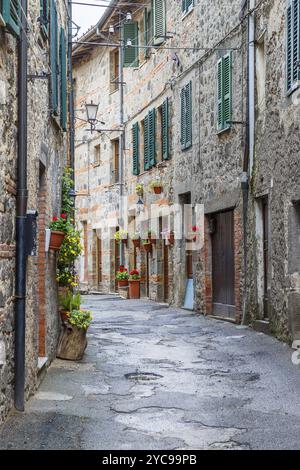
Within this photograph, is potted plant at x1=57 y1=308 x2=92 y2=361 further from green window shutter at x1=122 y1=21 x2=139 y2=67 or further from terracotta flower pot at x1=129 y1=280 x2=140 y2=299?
green window shutter at x1=122 y1=21 x2=139 y2=67

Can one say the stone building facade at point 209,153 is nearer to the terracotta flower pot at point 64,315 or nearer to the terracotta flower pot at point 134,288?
the terracotta flower pot at point 134,288

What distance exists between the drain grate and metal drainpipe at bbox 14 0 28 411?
6.76 feet

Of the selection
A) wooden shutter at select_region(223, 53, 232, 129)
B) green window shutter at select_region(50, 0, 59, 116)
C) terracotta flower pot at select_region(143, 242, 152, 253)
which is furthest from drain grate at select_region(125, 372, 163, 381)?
terracotta flower pot at select_region(143, 242, 152, 253)

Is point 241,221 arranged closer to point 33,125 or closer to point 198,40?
point 198,40

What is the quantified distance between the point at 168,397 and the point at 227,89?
753cm

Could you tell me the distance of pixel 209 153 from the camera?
545 inches

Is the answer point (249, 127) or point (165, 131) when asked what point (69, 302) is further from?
point (165, 131)

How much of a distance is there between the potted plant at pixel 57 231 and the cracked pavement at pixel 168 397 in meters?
1.39

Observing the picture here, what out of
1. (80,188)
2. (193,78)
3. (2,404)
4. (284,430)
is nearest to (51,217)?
(2,404)

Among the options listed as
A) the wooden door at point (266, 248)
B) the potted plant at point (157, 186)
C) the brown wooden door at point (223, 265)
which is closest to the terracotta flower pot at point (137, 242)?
the potted plant at point (157, 186)

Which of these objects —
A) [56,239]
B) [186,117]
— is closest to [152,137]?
[186,117]

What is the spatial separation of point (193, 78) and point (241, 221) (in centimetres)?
397

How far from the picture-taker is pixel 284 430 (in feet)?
17.7

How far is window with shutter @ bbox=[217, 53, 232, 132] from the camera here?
1273 cm
